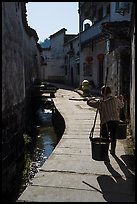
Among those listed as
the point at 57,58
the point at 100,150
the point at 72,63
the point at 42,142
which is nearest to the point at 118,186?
the point at 100,150

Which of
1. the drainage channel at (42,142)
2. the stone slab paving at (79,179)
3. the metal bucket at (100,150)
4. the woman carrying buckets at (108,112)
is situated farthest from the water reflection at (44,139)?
the metal bucket at (100,150)

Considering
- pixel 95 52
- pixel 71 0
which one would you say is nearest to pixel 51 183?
pixel 71 0

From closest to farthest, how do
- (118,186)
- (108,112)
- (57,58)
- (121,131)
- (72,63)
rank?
Result: (118,186), (108,112), (121,131), (72,63), (57,58)

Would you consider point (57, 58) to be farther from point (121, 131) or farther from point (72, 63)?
point (121, 131)

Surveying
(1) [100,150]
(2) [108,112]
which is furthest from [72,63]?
(1) [100,150]

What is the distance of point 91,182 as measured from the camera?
472 centimetres

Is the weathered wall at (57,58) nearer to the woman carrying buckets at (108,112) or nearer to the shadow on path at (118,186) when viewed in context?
the woman carrying buckets at (108,112)

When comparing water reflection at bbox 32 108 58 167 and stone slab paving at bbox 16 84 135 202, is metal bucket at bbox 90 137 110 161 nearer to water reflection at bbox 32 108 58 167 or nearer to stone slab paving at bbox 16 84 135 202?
stone slab paving at bbox 16 84 135 202

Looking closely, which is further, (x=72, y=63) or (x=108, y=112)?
(x=72, y=63)

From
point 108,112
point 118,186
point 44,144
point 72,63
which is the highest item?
point 72,63

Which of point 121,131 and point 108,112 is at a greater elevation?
point 108,112

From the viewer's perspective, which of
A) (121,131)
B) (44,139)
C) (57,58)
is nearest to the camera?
(121,131)

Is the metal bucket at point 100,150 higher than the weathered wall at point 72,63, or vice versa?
the weathered wall at point 72,63

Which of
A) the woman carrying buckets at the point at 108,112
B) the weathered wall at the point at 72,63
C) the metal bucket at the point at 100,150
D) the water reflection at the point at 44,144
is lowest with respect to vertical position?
the water reflection at the point at 44,144
